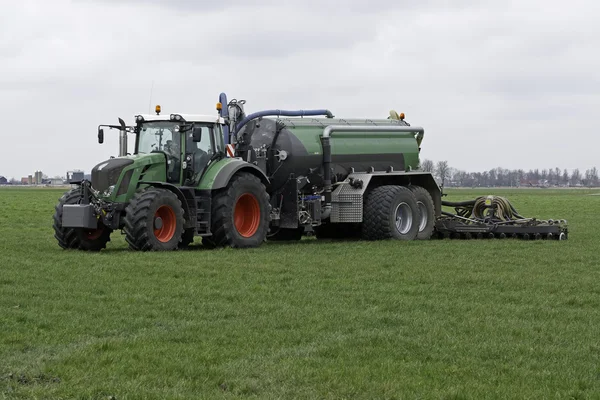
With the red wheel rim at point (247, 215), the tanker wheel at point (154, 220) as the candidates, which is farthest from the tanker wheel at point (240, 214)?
the tanker wheel at point (154, 220)

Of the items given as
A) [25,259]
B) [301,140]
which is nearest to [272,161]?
[301,140]

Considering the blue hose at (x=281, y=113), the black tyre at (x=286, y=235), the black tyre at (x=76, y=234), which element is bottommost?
the black tyre at (x=286, y=235)

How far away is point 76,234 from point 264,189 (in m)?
3.98

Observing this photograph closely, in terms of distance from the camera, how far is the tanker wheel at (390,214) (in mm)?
21094

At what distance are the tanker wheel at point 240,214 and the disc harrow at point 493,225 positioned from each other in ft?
17.4

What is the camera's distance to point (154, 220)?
17.3m

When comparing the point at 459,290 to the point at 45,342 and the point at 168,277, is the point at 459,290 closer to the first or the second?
the point at 168,277

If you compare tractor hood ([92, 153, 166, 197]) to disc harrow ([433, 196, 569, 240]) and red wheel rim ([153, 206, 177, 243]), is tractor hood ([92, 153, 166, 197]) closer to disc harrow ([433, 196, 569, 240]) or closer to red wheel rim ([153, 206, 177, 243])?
red wheel rim ([153, 206, 177, 243])

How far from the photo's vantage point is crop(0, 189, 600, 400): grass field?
7.38 m

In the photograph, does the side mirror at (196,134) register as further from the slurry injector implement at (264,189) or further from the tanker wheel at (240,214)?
the tanker wheel at (240,214)

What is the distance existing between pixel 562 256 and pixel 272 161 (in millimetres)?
6681

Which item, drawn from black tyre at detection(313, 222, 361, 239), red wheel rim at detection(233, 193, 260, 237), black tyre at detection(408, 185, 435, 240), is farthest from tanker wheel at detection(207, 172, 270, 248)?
black tyre at detection(408, 185, 435, 240)

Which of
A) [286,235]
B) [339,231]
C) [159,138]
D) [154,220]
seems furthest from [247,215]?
[339,231]

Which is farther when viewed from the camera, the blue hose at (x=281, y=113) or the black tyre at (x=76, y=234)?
the blue hose at (x=281, y=113)
